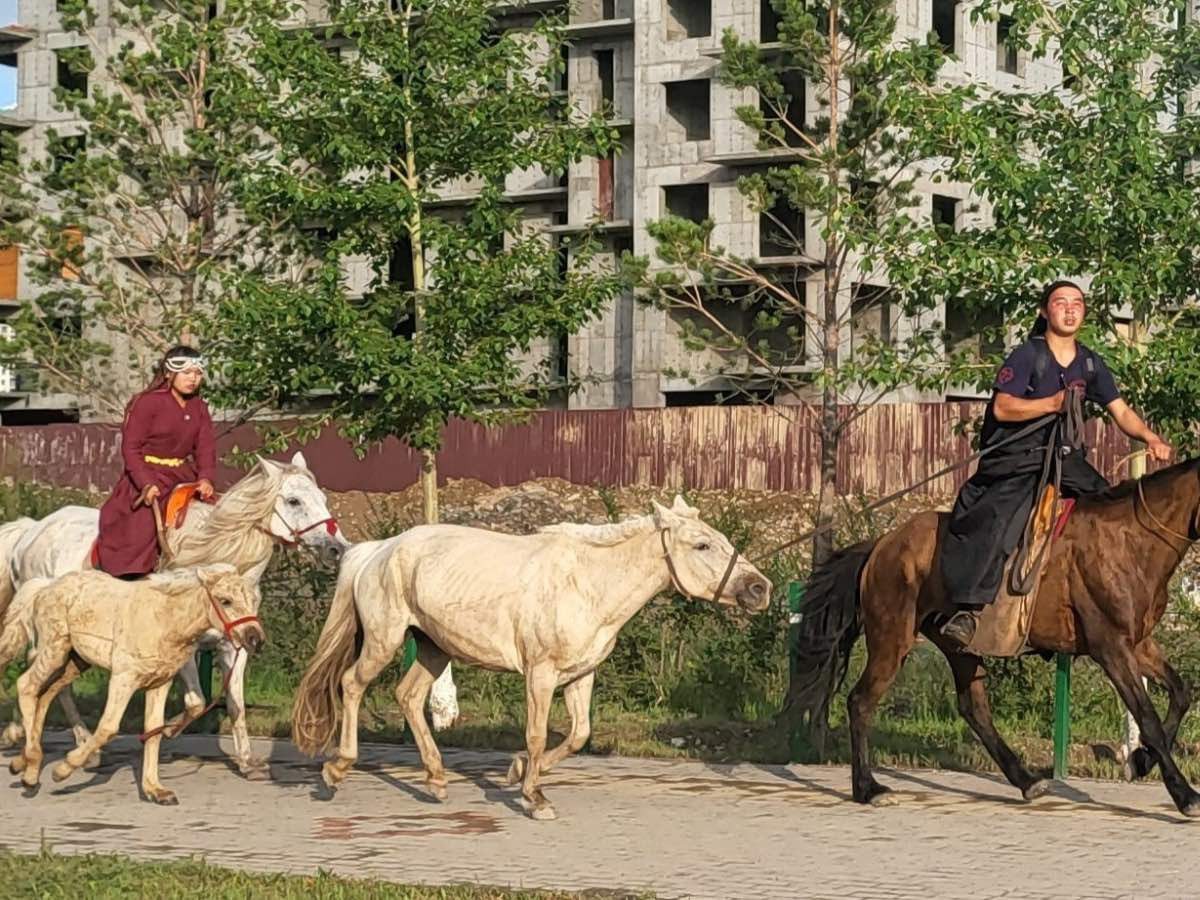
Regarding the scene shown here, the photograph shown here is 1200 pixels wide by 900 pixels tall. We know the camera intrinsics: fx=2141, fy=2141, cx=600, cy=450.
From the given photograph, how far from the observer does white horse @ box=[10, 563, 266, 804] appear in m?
12.8

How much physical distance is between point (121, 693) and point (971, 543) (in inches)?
203

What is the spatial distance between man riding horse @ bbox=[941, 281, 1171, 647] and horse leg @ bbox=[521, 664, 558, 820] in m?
2.46

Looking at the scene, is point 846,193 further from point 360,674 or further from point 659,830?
point 659,830

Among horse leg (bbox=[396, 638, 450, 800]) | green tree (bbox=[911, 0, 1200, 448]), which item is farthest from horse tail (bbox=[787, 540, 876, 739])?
green tree (bbox=[911, 0, 1200, 448])

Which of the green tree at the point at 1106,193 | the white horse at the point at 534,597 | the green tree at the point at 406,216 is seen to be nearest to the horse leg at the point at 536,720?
the white horse at the point at 534,597

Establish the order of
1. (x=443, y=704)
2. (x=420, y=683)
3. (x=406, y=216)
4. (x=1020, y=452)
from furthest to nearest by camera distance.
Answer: (x=406, y=216), (x=443, y=704), (x=420, y=683), (x=1020, y=452)

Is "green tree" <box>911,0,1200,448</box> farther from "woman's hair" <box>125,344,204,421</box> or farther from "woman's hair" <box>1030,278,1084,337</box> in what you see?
"woman's hair" <box>125,344,204,421</box>

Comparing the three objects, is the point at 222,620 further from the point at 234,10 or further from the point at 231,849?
the point at 234,10

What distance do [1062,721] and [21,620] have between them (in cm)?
678

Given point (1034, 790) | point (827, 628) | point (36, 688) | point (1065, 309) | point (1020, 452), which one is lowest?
point (1034, 790)

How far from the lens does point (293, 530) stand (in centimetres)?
1441

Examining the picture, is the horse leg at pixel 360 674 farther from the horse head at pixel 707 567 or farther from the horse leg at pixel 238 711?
the horse head at pixel 707 567

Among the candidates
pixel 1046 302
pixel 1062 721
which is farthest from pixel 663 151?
pixel 1046 302

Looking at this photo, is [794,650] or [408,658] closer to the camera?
[794,650]
